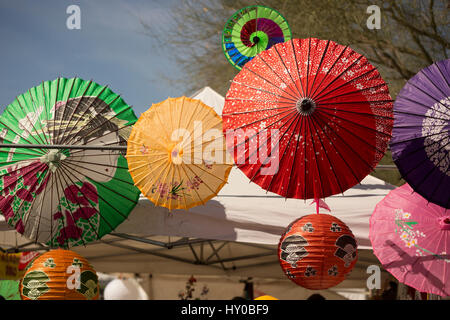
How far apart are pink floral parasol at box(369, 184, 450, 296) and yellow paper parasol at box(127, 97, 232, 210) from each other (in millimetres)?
1406

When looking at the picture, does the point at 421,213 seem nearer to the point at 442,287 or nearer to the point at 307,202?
the point at 442,287

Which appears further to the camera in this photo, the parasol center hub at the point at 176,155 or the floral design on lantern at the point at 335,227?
the parasol center hub at the point at 176,155

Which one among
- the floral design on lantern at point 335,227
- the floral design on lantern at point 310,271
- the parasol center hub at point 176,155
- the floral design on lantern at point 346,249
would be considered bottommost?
the floral design on lantern at point 310,271

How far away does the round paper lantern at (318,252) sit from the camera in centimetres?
362

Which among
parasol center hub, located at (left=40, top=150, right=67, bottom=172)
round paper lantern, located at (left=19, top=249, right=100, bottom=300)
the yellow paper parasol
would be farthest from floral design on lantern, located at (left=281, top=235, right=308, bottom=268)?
parasol center hub, located at (left=40, top=150, right=67, bottom=172)

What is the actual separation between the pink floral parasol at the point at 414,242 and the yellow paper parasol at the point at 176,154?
1.41 meters

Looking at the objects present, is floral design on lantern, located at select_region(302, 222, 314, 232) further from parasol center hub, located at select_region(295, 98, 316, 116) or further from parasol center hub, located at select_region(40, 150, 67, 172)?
parasol center hub, located at select_region(40, 150, 67, 172)

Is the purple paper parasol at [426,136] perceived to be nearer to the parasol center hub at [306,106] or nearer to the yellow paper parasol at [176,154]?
the parasol center hub at [306,106]

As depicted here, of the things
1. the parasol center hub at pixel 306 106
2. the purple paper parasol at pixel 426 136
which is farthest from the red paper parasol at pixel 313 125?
the purple paper parasol at pixel 426 136

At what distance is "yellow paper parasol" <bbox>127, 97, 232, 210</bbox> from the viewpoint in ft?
13.4

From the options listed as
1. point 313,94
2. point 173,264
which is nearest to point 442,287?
point 313,94

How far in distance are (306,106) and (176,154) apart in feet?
3.56

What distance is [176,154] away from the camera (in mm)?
4062
